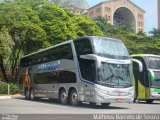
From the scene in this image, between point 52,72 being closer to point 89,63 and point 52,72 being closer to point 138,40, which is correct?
point 89,63

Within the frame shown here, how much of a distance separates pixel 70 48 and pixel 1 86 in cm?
1487

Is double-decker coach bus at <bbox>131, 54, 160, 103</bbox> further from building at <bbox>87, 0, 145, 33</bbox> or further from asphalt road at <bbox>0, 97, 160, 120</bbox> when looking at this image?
building at <bbox>87, 0, 145, 33</bbox>

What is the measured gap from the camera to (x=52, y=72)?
24766mm

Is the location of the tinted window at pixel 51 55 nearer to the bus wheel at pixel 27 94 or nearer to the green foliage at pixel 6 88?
the bus wheel at pixel 27 94

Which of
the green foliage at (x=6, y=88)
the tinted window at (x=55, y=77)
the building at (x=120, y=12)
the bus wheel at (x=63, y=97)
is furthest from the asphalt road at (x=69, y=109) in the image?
the building at (x=120, y=12)

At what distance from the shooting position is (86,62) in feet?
67.0

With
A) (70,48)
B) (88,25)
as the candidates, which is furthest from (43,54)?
(88,25)

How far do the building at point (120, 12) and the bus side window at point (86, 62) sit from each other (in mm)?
116291

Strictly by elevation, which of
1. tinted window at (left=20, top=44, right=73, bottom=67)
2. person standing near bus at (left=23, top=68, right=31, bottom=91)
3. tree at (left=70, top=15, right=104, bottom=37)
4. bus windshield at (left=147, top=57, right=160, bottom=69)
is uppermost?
tree at (left=70, top=15, right=104, bottom=37)

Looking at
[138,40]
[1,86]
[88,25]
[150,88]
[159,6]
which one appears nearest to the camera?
[150,88]

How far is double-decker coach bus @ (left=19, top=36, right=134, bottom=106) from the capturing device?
19734 millimetres

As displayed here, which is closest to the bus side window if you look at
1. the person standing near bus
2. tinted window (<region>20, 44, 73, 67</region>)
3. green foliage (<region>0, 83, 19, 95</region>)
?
tinted window (<region>20, 44, 73, 67</region>)

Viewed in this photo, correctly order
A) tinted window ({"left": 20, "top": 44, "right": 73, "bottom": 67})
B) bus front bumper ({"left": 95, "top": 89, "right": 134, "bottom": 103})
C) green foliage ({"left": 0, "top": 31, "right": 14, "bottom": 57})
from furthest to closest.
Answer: green foliage ({"left": 0, "top": 31, "right": 14, "bottom": 57}) < tinted window ({"left": 20, "top": 44, "right": 73, "bottom": 67}) < bus front bumper ({"left": 95, "top": 89, "right": 134, "bottom": 103})

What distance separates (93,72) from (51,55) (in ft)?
19.9
